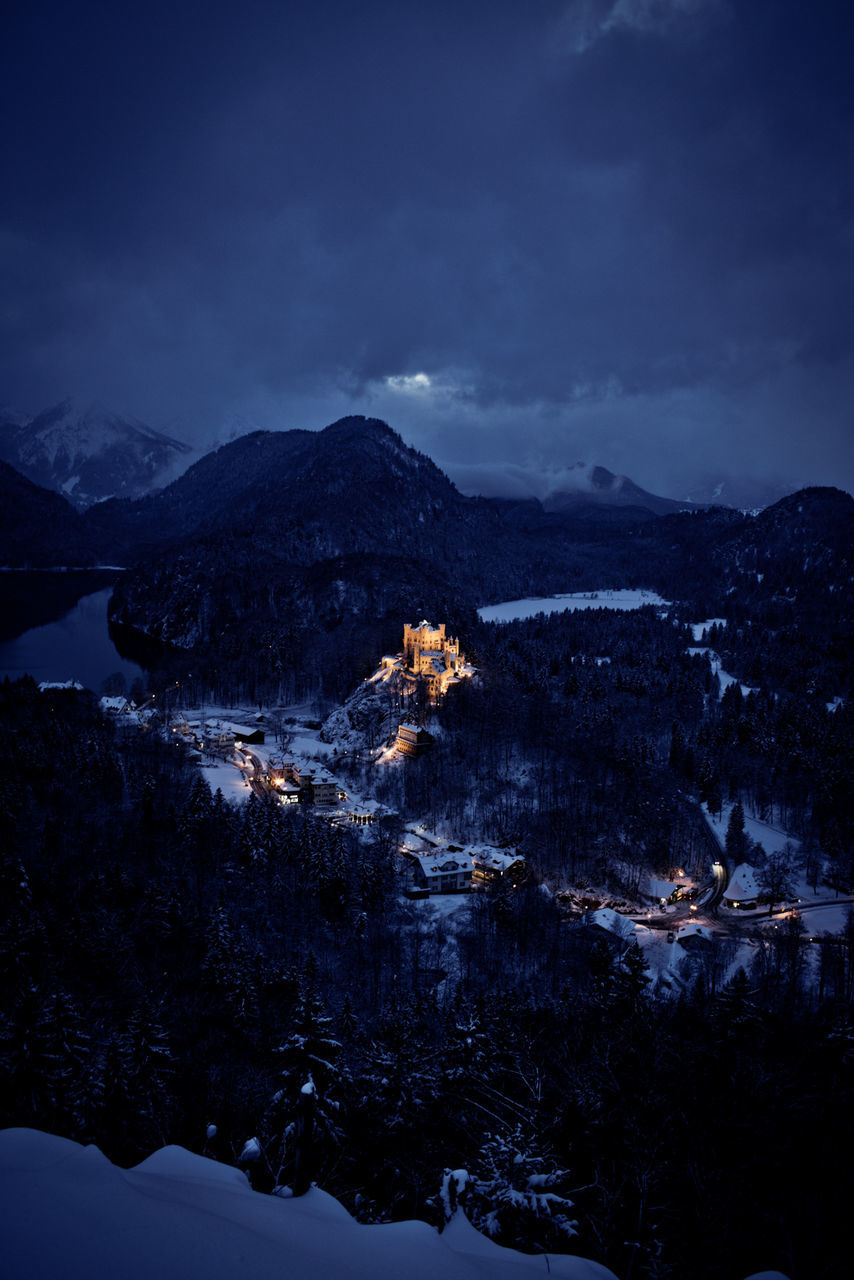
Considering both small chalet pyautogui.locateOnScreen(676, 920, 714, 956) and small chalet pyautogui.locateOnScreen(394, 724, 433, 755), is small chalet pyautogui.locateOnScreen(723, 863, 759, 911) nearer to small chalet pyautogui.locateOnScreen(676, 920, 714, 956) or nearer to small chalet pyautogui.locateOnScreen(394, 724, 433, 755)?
small chalet pyautogui.locateOnScreen(676, 920, 714, 956)

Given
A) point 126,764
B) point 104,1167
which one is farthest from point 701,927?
point 126,764

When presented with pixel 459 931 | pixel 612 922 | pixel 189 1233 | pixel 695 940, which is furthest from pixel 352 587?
pixel 189 1233

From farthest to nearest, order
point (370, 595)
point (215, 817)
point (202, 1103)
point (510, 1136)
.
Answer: point (370, 595) → point (215, 817) → point (202, 1103) → point (510, 1136)

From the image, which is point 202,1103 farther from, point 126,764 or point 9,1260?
point 126,764

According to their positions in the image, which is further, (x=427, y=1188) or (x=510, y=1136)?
(x=427, y=1188)

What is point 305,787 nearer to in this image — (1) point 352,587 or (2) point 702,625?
(1) point 352,587

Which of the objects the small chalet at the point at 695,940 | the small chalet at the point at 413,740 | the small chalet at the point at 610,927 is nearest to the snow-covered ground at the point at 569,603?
the small chalet at the point at 413,740

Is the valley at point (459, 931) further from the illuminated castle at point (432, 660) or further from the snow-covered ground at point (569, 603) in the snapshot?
the snow-covered ground at point (569, 603)

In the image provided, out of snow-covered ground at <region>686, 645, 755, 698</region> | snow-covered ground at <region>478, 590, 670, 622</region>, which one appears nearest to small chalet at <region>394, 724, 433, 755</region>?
snow-covered ground at <region>686, 645, 755, 698</region>
